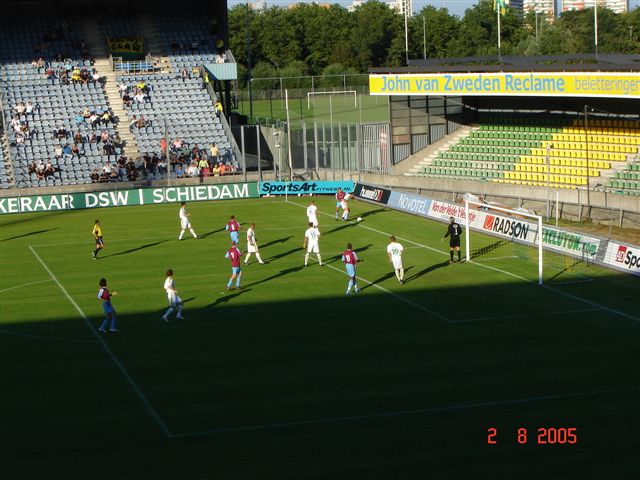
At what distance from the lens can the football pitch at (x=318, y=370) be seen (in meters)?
19.0

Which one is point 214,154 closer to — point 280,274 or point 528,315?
point 280,274

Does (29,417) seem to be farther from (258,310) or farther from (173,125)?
(173,125)

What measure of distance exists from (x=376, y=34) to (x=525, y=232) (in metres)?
86.7

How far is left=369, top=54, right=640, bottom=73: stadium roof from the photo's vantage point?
4748 centimetres

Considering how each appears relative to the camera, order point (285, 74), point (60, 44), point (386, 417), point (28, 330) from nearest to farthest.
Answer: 1. point (386, 417)
2. point (28, 330)
3. point (60, 44)
4. point (285, 74)

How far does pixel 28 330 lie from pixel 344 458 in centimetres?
1432

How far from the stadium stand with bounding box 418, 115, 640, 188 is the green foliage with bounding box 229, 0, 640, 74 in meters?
48.9

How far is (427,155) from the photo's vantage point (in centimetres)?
6259

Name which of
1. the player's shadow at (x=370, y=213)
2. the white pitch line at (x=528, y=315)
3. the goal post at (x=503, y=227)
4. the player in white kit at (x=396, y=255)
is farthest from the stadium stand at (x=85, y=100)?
the white pitch line at (x=528, y=315)

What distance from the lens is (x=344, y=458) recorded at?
18938 millimetres

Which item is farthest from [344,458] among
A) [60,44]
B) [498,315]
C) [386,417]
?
[60,44]

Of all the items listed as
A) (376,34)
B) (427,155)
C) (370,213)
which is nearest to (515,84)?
(370,213)

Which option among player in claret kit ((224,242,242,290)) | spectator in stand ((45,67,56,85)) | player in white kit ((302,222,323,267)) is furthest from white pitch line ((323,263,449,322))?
spectator in stand ((45,67,56,85))

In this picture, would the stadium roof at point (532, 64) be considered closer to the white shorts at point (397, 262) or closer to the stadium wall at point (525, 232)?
the stadium wall at point (525, 232)
